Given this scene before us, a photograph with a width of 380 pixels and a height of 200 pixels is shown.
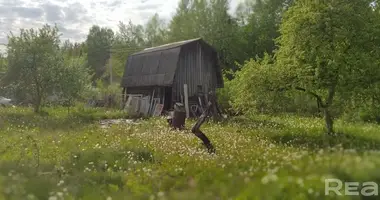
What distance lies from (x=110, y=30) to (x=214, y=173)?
9280 centimetres

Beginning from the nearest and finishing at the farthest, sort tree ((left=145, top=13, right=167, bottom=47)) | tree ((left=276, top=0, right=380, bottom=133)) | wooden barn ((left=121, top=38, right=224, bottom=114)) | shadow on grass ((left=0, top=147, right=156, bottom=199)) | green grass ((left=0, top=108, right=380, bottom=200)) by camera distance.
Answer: green grass ((left=0, top=108, right=380, bottom=200)), shadow on grass ((left=0, top=147, right=156, bottom=199)), tree ((left=276, top=0, right=380, bottom=133)), wooden barn ((left=121, top=38, right=224, bottom=114)), tree ((left=145, top=13, right=167, bottom=47))

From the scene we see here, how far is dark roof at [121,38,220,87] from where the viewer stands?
29953 mm

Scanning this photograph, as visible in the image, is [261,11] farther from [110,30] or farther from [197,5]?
[110,30]

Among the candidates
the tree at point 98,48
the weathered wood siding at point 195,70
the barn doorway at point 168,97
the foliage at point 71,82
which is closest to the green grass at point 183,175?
the foliage at point 71,82

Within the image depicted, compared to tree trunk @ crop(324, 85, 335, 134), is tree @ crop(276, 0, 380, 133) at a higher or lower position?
higher

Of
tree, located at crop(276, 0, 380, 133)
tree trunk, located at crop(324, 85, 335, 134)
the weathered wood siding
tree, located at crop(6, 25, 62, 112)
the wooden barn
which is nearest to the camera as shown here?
tree, located at crop(276, 0, 380, 133)

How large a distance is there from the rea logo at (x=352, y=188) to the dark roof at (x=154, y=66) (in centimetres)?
2428

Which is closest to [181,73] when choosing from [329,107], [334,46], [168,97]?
[168,97]

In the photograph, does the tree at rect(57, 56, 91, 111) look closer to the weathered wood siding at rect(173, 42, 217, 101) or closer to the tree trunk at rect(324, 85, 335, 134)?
the weathered wood siding at rect(173, 42, 217, 101)

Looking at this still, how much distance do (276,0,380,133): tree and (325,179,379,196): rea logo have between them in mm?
10276

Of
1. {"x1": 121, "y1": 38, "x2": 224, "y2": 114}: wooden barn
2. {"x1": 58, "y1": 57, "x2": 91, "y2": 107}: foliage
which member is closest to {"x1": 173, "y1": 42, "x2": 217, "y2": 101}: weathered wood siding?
{"x1": 121, "y1": 38, "x2": 224, "y2": 114}: wooden barn

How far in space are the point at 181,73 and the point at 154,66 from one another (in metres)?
3.12

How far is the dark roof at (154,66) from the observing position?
29953 millimetres

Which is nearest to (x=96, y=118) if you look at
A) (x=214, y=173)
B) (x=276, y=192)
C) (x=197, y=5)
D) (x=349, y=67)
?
(x=349, y=67)
